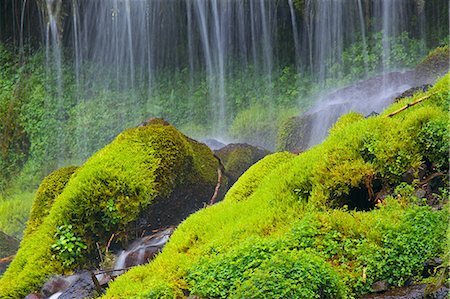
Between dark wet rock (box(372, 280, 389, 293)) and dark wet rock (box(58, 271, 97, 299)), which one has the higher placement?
dark wet rock (box(372, 280, 389, 293))

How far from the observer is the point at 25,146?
19938mm

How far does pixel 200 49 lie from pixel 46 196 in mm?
13846

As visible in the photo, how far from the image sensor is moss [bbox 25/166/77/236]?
7.84 meters

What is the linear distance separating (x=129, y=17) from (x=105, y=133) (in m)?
3.96

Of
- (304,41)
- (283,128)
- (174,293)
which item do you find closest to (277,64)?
(304,41)

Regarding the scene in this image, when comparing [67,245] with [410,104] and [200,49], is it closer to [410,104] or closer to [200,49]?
[410,104]

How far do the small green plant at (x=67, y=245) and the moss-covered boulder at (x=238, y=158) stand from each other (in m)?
3.73

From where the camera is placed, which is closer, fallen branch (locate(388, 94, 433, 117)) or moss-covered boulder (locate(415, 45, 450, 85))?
fallen branch (locate(388, 94, 433, 117))

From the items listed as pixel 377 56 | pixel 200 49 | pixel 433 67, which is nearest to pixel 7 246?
pixel 433 67

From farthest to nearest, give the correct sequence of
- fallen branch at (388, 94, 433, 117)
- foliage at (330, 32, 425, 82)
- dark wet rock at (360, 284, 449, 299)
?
foliage at (330, 32, 425, 82), fallen branch at (388, 94, 433, 117), dark wet rock at (360, 284, 449, 299)

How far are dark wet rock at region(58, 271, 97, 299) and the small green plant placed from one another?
0.68 meters

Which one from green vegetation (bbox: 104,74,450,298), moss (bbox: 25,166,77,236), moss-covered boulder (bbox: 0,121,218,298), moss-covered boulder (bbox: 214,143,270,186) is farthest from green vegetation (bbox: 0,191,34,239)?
green vegetation (bbox: 104,74,450,298)

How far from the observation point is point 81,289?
6.08 m

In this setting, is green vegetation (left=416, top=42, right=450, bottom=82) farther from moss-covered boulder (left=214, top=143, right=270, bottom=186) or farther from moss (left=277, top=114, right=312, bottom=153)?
moss-covered boulder (left=214, top=143, right=270, bottom=186)
